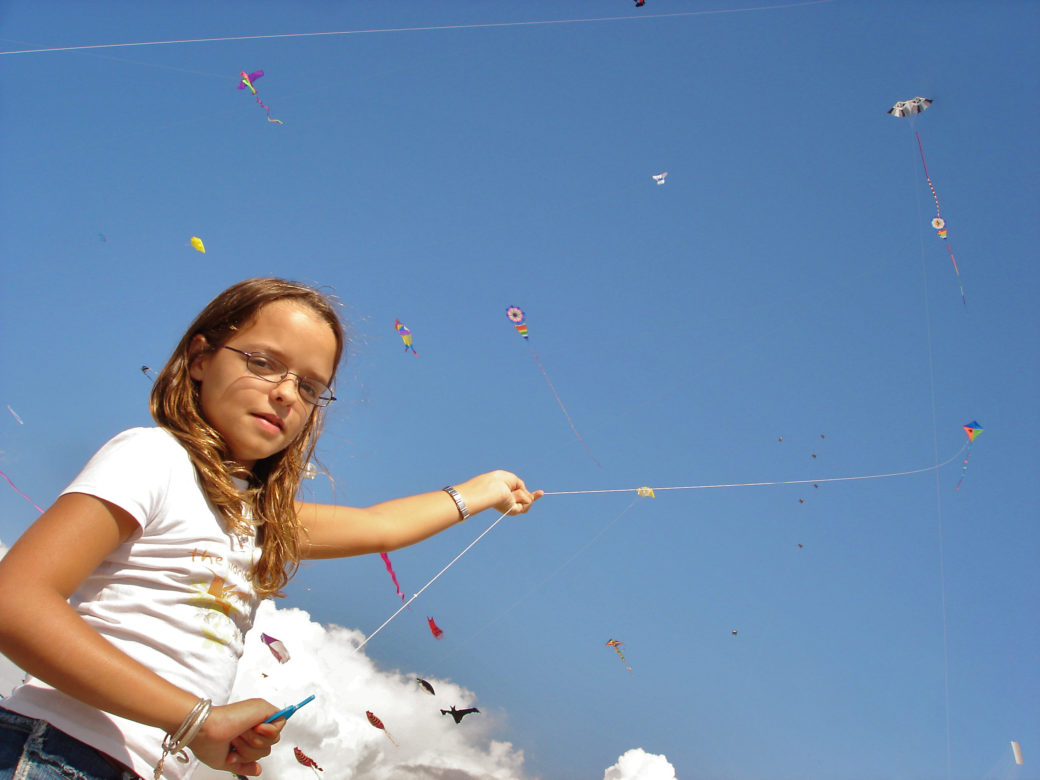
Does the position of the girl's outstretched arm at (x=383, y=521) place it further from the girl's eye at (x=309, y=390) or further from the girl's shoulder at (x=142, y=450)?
the girl's shoulder at (x=142, y=450)

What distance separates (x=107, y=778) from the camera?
104 cm

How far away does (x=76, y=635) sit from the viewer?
0.95 metres

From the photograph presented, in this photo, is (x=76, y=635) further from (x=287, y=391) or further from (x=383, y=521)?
(x=383, y=521)

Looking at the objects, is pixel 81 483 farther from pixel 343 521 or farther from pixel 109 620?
pixel 343 521

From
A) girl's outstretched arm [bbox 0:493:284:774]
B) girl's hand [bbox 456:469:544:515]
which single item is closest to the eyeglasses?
girl's outstretched arm [bbox 0:493:284:774]

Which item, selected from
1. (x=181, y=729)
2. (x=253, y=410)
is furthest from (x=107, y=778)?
(x=253, y=410)

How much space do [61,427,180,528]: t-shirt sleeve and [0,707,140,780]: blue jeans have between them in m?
0.32

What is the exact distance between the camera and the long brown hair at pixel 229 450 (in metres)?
1.27

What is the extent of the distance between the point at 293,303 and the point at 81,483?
555mm

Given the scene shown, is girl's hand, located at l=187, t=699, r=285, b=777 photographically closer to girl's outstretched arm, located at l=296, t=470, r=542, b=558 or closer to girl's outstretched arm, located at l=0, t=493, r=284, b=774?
girl's outstretched arm, located at l=0, t=493, r=284, b=774

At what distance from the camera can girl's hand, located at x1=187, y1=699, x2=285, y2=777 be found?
102cm

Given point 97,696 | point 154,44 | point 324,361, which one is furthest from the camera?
point 154,44

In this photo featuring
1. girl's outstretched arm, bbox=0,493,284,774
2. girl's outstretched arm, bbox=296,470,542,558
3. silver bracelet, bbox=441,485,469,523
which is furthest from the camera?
silver bracelet, bbox=441,485,469,523

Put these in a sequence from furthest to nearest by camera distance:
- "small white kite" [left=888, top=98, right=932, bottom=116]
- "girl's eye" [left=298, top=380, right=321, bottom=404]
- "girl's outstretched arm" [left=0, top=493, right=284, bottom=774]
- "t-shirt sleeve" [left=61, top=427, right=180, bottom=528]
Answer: "small white kite" [left=888, top=98, right=932, bottom=116], "girl's eye" [left=298, top=380, right=321, bottom=404], "t-shirt sleeve" [left=61, top=427, right=180, bottom=528], "girl's outstretched arm" [left=0, top=493, right=284, bottom=774]
